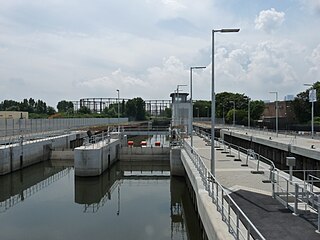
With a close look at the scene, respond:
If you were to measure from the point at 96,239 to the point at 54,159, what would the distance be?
28.1m

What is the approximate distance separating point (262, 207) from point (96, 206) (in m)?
15.0

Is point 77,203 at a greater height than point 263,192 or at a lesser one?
lesser

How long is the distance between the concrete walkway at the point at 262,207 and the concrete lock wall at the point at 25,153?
827 inches

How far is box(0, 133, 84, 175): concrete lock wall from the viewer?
3291 centimetres

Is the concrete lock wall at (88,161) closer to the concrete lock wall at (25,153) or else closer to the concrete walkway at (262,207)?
the concrete lock wall at (25,153)

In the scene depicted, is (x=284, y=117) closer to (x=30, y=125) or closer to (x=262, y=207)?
(x=30, y=125)

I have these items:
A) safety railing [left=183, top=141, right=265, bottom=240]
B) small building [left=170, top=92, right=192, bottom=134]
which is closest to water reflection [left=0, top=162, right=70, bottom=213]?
safety railing [left=183, top=141, right=265, bottom=240]

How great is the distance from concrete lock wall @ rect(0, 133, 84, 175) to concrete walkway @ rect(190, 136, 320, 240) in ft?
69.0

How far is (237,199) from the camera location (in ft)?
45.3

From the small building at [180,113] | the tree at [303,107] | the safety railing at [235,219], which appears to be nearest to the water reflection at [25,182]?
the safety railing at [235,219]

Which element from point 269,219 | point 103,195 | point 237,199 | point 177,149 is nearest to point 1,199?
point 103,195

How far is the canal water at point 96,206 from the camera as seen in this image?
1878cm

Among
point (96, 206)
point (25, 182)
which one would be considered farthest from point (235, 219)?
point (25, 182)

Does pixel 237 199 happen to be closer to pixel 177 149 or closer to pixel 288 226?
pixel 288 226
